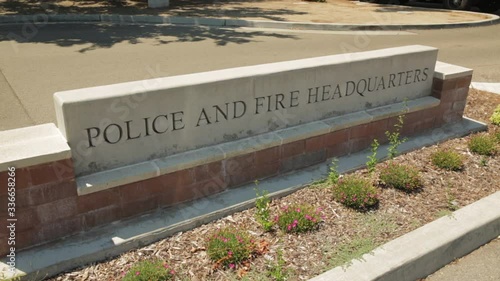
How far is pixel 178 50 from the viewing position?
10.2 meters

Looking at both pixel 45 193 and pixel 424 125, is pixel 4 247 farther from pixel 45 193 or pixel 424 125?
pixel 424 125

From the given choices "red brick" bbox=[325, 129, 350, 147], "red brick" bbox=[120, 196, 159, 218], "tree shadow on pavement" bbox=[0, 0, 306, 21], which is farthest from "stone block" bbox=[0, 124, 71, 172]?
"tree shadow on pavement" bbox=[0, 0, 306, 21]

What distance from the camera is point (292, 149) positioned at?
4645mm

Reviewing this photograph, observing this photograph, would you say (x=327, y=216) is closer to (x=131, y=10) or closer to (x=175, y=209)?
Answer: (x=175, y=209)

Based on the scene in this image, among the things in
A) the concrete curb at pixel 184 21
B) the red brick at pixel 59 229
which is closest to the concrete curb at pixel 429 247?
the red brick at pixel 59 229

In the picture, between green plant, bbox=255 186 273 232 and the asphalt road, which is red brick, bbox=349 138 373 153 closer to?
green plant, bbox=255 186 273 232

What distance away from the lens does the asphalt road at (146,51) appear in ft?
24.6

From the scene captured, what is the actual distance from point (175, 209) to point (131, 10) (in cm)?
1240

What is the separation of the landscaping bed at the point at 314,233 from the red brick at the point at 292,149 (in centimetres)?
38

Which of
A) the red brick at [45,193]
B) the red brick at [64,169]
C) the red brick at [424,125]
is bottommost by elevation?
the red brick at [424,125]

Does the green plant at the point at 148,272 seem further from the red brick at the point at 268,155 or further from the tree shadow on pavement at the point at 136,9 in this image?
the tree shadow on pavement at the point at 136,9

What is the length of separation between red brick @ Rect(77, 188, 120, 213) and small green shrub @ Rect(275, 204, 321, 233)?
4.44 ft

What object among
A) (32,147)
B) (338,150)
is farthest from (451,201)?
(32,147)

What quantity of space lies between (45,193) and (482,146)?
464 centimetres
